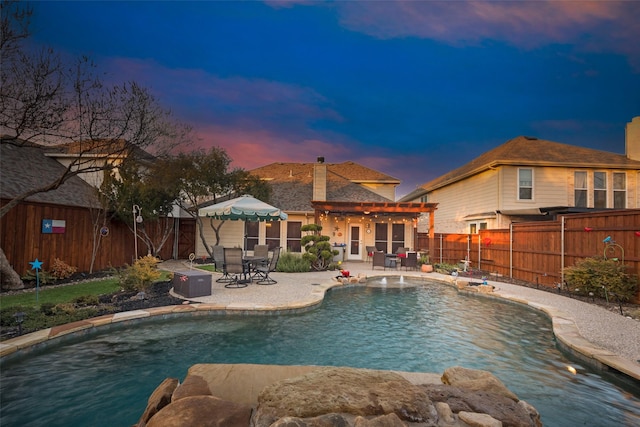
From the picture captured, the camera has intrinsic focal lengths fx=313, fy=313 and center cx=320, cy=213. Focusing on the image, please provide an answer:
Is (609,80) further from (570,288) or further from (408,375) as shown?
(408,375)

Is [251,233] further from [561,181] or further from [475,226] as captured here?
[561,181]

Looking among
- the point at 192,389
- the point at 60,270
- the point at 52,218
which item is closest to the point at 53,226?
the point at 52,218

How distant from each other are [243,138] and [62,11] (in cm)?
836

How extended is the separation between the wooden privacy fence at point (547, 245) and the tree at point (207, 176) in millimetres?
10603

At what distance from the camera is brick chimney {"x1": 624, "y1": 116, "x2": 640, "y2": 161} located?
15272 mm

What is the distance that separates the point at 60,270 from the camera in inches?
395

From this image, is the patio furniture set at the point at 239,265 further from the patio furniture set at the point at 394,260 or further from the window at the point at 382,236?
the window at the point at 382,236

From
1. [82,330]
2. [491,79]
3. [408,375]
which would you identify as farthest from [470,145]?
[82,330]

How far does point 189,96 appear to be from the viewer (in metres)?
12.9

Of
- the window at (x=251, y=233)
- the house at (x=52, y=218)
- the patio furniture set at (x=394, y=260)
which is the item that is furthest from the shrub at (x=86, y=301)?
the window at (x=251, y=233)

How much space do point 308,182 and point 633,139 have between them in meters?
17.5

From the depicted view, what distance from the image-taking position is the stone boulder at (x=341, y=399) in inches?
93.4

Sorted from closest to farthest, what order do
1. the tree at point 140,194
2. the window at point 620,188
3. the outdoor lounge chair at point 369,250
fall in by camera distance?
the tree at point 140,194, the window at point 620,188, the outdoor lounge chair at point 369,250

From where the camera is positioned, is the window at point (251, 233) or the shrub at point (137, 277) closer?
the shrub at point (137, 277)
